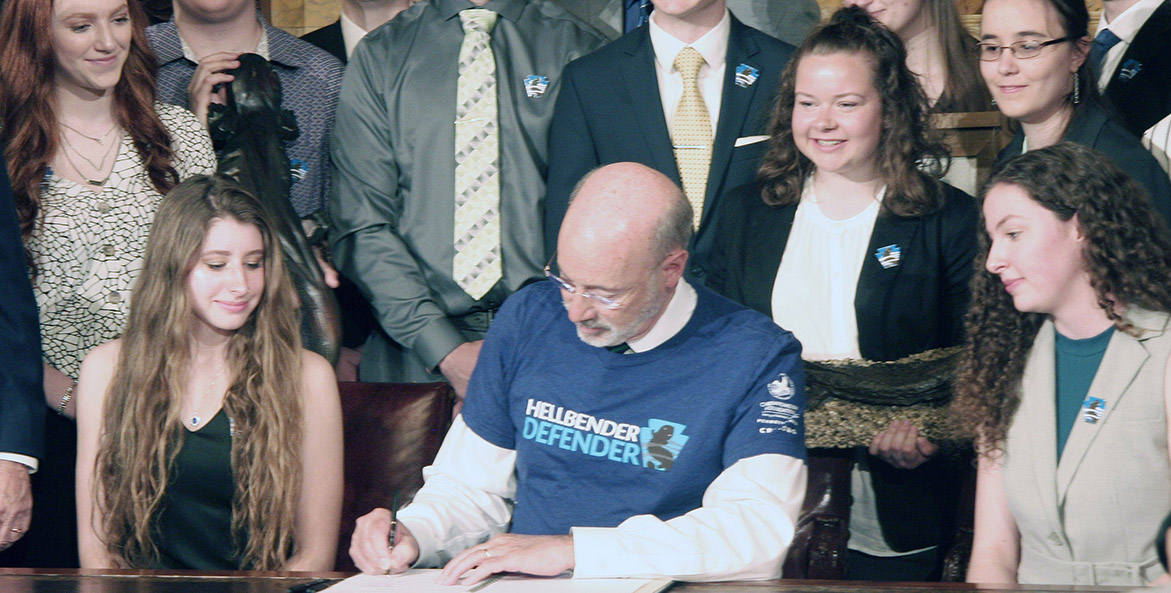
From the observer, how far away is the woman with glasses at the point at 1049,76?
2.98 m

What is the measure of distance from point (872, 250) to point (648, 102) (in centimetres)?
70

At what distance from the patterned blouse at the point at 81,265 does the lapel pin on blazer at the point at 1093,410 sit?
2.17m

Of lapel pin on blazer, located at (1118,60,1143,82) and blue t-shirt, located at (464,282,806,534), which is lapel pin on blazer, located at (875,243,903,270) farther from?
lapel pin on blazer, located at (1118,60,1143,82)

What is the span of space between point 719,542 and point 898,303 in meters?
1.05

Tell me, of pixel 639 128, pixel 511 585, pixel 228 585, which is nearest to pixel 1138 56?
pixel 639 128

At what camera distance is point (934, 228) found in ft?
9.86

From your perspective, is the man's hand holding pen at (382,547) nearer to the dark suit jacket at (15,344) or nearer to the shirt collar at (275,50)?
the dark suit jacket at (15,344)

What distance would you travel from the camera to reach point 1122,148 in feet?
9.73

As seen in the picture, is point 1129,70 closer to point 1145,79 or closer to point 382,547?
point 1145,79

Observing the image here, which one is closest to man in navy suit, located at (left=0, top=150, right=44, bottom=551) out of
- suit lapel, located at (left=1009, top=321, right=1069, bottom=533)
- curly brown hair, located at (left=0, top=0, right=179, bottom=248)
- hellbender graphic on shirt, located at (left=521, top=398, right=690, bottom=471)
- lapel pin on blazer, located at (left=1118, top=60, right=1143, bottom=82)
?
curly brown hair, located at (left=0, top=0, right=179, bottom=248)

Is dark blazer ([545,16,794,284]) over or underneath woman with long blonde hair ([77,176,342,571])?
over

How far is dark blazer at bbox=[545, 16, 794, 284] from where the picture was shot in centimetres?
328

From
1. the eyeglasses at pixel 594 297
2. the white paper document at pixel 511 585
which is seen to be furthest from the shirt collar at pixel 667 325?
the white paper document at pixel 511 585

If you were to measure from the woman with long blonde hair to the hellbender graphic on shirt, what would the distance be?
0.59 metres
